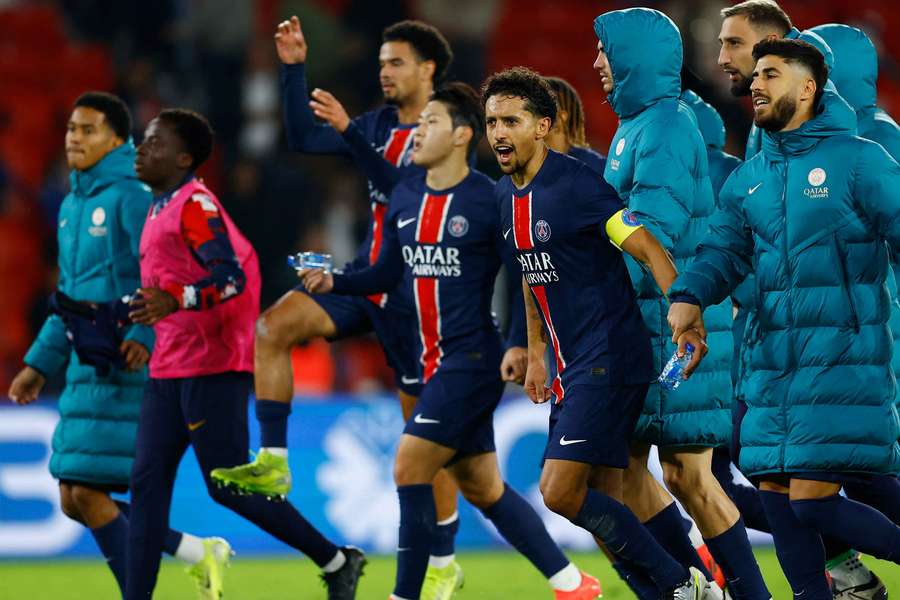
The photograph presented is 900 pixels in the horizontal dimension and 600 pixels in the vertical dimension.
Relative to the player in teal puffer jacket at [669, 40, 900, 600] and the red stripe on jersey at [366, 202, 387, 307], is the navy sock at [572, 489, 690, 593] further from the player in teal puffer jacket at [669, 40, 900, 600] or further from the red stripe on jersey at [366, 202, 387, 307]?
the red stripe on jersey at [366, 202, 387, 307]

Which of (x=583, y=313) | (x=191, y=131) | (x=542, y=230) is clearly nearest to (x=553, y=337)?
(x=583, y=313)

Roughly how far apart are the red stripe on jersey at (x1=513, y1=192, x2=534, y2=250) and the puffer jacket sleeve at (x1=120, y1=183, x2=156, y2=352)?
5.93 feet

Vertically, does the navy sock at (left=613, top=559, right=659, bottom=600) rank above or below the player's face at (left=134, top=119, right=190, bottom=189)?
below

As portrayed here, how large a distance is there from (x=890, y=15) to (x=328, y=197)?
6024mm

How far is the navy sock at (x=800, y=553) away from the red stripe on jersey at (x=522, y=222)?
47.4 inches

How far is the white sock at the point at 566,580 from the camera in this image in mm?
6367

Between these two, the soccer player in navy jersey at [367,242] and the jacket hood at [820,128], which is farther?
the soccer player in navy jersey at [367,242]

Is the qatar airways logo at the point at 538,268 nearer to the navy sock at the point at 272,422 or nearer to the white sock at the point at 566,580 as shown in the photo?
the white sock at the point at 566,580

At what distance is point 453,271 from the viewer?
6184 millimetres

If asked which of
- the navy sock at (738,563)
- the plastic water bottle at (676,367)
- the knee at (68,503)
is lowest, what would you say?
the knee at (68,503)

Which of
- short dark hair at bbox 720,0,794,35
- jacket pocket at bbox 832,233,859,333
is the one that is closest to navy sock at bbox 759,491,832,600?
jacket pocket at bbox 832,233,859,333

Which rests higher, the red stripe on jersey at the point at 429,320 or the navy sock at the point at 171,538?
the red stripe on jersey at the point at 429,320

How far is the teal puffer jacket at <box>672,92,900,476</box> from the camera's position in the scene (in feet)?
16.2

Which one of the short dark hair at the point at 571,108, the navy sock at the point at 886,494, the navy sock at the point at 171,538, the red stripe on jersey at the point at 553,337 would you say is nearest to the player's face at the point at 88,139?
the navy sock at the point at 171,538
